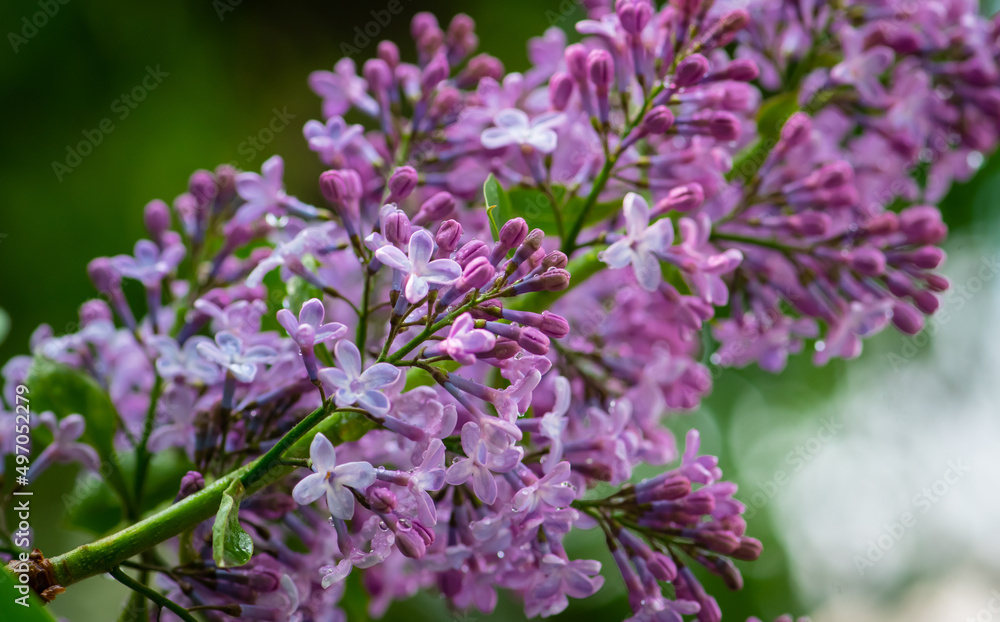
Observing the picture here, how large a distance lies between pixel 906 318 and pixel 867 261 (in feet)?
0.47

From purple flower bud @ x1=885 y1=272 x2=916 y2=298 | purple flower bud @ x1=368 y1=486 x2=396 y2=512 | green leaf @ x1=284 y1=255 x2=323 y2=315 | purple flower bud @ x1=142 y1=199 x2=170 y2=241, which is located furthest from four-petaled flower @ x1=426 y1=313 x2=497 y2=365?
purple flower bud @ x1=885 y1=272 x2=916 y2=298

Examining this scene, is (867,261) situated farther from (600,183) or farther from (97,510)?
(97,510)

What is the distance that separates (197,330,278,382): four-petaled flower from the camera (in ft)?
2.53

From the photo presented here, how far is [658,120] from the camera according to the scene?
88 cm

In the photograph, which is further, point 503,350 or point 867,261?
point 867,261

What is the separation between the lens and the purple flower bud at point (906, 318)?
44.9 inches

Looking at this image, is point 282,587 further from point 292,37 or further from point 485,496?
point 292,37

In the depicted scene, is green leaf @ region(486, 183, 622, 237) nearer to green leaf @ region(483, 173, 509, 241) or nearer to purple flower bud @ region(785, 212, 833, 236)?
green leaf @ region(483, 173, 509, 241)

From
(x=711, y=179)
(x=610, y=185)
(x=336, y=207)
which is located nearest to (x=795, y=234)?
(x=711, y=179)

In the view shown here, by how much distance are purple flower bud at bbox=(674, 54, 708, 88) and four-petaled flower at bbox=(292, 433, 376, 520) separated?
552mm

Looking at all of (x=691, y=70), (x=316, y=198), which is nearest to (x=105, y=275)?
(x=691, y=70)

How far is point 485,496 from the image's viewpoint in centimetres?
71

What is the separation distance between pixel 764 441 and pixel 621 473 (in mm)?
2849

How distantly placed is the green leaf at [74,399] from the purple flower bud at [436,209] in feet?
1.47
